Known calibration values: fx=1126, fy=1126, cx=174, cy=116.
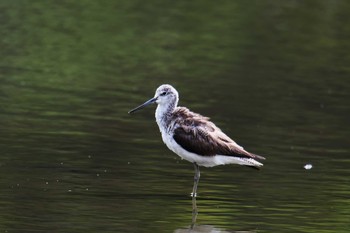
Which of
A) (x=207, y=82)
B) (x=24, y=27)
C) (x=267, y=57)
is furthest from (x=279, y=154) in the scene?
(x=24, y=27)

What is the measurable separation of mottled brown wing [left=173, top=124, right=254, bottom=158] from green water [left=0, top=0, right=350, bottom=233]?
63 cm

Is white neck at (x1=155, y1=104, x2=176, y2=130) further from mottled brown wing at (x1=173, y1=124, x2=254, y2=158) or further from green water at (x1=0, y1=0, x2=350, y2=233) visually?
green water at (x1=0, y1=0, x2=350, y2=233)

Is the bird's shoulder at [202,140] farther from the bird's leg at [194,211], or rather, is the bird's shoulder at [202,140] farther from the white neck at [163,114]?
the bird's leg at [194,211]

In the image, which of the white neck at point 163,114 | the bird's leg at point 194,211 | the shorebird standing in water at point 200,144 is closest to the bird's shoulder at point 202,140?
the shorebird standing in water at point 200,144

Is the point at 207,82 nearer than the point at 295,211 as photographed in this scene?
No

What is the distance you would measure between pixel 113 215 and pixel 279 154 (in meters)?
5.17

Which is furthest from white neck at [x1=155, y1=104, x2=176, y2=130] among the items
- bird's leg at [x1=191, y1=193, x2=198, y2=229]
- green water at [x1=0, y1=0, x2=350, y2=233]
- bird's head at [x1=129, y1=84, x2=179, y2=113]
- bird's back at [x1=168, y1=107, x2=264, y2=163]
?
bird's leg at [x1=191, y1=193, x2=198, y2=229]

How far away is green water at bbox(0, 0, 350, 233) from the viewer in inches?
579

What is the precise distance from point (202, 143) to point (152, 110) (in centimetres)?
683

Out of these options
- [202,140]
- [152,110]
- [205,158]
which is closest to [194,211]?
[205,158]

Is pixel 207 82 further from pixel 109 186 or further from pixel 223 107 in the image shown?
→ pixel 109 186

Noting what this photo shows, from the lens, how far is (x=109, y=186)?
52.0ft

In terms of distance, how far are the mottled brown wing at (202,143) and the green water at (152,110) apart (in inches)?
24.9

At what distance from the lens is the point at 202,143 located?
15680 millimetres
